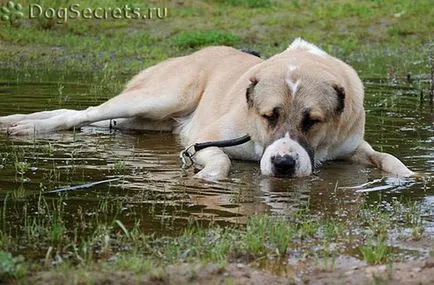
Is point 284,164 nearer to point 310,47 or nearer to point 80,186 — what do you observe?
point 80,186

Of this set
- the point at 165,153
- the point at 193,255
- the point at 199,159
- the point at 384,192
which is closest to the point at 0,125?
the point at 165,153

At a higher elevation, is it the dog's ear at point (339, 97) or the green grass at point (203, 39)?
the green grass at point (203, 39)

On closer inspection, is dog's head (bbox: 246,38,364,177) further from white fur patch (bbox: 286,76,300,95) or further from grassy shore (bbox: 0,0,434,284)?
grassy shore (bbox: 0,0,434,284)

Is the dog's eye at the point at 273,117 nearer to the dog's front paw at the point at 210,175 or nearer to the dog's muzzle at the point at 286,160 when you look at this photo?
the dog's muzzle at the point at 286,160

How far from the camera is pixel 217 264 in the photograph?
144 inches

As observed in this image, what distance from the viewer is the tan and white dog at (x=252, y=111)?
5.94m

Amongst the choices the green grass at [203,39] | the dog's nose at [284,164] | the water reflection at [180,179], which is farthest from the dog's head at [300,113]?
the green grass at [203,39]

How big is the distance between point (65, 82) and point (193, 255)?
750 cm

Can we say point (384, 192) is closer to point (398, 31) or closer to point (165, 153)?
point (165, 153)

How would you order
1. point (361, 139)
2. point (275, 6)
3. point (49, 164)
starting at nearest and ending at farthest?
point (49, 164)
point (361, 139)
point (275, 6)

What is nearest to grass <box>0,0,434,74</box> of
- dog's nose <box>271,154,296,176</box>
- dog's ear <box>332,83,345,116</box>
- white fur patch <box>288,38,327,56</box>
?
white fur patch <box>288,38,327,56</box>

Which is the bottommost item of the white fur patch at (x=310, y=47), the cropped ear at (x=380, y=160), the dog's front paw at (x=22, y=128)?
the cropped ear at (x=380, y=160)

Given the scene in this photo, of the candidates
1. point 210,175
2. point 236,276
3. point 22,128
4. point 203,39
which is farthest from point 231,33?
point 236,276

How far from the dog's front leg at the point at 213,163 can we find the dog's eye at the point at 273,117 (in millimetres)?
373
